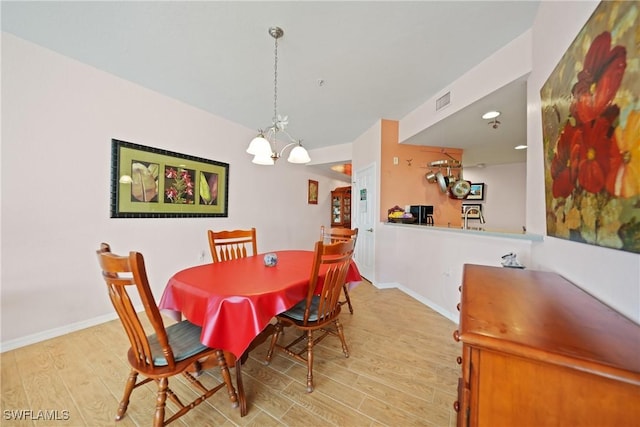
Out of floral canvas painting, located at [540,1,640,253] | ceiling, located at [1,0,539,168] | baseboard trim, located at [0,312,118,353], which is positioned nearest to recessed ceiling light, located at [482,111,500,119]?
ceiling, located at [1,0,539,168]

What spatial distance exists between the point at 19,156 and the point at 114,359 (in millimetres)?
1864

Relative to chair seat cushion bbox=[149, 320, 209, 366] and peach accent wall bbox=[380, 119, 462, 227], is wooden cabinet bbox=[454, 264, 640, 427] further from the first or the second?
peach accent wall bbox=[380, 119, 462, 227]

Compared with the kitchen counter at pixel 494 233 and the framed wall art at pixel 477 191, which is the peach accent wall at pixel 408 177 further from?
the framed wall art at pixel 477 191

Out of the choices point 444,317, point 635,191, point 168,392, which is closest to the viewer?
point 635,191

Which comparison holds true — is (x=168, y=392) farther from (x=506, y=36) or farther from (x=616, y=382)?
(x=506, y=36)

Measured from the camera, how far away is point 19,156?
183 centimetres

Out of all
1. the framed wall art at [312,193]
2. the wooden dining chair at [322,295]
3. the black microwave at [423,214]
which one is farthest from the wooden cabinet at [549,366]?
the framed wall art at [312,193]

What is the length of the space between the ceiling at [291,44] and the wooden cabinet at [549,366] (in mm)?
2007

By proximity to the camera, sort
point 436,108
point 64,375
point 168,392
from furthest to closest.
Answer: point 436,108
point 64,375
point 168,392

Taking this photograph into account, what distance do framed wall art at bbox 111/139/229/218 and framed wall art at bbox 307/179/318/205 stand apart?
212 centimetres

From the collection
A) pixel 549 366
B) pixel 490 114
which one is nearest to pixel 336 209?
pixel 490 114

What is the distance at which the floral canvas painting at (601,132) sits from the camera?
668 mm

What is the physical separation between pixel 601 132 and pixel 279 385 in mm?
2056

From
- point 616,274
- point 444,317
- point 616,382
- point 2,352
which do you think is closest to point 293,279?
point 616,382
